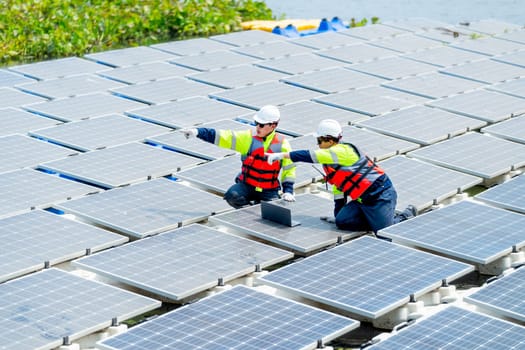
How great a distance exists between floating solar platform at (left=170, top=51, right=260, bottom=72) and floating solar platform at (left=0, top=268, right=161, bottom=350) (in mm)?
11545

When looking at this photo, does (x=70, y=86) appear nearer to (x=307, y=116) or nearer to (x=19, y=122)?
(x=19, y=122)

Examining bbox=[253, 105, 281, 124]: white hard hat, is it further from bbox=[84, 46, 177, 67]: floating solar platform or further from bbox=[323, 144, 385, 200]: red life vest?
bbox=[84, 46, 177, 67]: floating solar platform

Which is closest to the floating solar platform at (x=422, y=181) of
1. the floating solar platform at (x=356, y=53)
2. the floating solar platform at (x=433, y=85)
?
the floating solar platform at (x=433, y=85)

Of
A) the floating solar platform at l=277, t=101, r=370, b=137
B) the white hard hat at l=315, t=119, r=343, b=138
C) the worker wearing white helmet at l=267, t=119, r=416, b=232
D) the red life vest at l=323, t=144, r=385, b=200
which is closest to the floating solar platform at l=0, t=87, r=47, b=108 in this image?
the floating solar platform at l=277, t=101, r=370, b=137

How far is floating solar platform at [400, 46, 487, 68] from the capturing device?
2445 cm

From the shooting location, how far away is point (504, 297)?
1185cm

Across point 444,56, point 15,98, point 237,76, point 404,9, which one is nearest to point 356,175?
point 15,98

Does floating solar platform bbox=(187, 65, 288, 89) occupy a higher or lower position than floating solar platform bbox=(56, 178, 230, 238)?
higher

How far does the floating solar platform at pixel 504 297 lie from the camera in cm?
1152

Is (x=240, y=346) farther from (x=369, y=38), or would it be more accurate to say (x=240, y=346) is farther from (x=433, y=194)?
(x=369, y=38)

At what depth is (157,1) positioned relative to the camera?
91.9ft

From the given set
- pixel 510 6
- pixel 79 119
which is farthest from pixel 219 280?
pixel 510 6

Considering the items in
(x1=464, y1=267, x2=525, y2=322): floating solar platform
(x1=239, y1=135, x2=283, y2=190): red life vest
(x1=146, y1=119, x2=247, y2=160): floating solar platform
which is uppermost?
(x1=239, y1=135, x2=283, y2=190): red life vest

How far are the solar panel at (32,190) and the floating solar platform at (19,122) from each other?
7.81 ft
